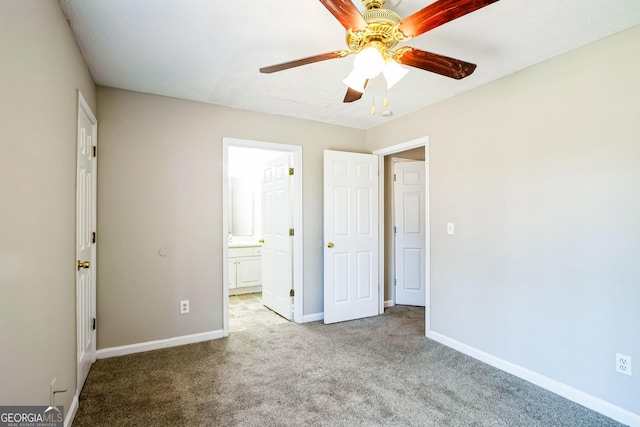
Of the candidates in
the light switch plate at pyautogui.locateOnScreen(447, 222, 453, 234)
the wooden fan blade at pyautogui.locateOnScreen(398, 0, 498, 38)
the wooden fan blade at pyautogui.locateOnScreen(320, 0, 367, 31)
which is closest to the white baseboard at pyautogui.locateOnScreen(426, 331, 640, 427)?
the light switch plate at pyautogui.locateOnScreen(447, 222, 453, 234)

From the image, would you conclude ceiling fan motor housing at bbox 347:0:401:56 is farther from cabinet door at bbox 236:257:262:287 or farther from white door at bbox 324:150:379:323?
cabinet door at bbox 236:257:262:287

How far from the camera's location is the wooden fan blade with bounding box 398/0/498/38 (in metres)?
1.32

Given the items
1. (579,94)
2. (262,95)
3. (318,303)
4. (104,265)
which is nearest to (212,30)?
(262,95)

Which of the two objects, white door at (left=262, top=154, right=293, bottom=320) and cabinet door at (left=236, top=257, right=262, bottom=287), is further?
cabinet door at (left=236, top=257, right=262, bottom=287)

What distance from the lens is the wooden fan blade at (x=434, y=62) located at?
67.8 inches

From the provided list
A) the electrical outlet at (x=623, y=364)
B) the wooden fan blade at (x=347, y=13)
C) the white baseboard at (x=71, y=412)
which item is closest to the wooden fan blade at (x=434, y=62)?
the wooden fan blade at (x=347, y=13)

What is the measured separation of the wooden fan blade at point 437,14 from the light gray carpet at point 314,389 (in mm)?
2167

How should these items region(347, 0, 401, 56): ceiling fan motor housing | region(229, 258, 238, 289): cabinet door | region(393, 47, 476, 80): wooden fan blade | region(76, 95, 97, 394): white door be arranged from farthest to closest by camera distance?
region(229, 258, 238, 289): cabinet door < region(76, 95, 97, 394): white door < region(393, 47, 476, 80): wooden fan blade < region(347, 0, 401, 56): ceiling fan motor housing

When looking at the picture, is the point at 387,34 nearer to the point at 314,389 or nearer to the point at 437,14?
the point at 437,14

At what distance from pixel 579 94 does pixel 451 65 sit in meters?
1.13

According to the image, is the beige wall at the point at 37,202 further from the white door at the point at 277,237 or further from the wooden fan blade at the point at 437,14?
the white door at the point at 277,237

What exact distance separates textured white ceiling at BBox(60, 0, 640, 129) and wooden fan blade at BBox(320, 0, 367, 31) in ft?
1.22

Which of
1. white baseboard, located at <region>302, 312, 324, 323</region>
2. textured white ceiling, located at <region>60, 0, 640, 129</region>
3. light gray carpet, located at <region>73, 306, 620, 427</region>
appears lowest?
light gray carpet, located at <region>73, 306, 620, 427</region>

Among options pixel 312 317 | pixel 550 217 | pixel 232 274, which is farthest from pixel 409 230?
pixel 232 274
